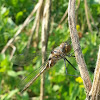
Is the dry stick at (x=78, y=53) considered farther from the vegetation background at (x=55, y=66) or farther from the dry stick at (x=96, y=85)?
the vegetation background at (x=55, y=66)

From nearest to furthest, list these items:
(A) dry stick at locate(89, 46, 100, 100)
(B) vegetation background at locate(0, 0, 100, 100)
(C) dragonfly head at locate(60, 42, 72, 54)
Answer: (A) dry stick at locate(89, 46, 100, 100), (C) dragonfly head at locate(60, 42, 72, 54), (B) vegetation background at locate(0, 0, 100, 100)

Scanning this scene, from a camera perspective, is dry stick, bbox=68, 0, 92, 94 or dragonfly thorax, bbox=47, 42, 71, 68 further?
dragonfly thorax, bbox=47, 42, 71, 68

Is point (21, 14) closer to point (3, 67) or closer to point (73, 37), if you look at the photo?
point (3, 67)

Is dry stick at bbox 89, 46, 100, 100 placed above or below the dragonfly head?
below

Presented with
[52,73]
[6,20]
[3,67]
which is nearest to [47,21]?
[52,73]

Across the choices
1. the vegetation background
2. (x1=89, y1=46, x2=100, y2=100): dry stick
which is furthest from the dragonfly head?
Answer: (x1=89, y1=46, x2=100, y2=100): dry stick

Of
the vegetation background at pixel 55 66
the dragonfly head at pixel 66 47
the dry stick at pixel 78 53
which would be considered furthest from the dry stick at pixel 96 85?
the vegetation background at pixel 55 66

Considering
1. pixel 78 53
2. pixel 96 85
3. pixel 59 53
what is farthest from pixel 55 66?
pixel 96 85

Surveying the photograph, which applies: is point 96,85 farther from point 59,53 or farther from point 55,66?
point 55,66

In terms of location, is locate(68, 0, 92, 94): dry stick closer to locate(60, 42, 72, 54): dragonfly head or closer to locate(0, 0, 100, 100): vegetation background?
locate(60, 42, 72, 54): dragonfly head

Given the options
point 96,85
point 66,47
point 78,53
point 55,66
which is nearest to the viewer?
point 96,85

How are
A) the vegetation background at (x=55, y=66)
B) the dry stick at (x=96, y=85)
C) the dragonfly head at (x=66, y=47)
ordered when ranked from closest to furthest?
the dry stick at (x=96, y=85) < the dragonfly head at (x=66, y=47) < the vegetation background at (x=55, y=66)
